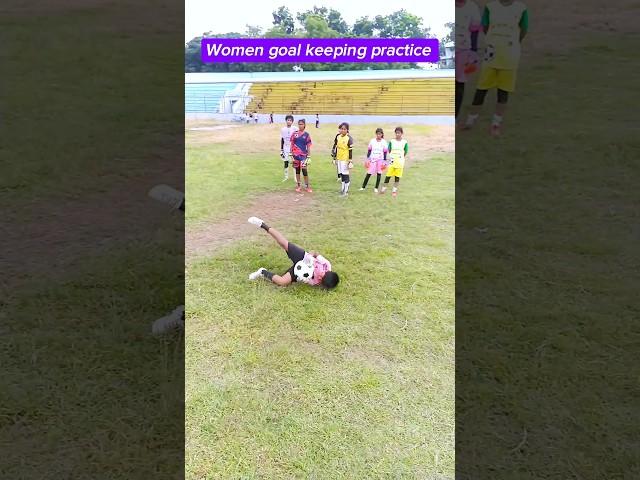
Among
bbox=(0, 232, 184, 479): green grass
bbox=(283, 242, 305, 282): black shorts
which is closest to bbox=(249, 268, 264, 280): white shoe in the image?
bbox=(283, 242, 305, 282): black shorts

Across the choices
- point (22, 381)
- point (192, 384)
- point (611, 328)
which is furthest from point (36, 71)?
point (611, 328)

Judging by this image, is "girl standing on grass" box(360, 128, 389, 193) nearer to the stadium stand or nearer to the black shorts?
the stadium stand

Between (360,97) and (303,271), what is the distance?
1.88 metres

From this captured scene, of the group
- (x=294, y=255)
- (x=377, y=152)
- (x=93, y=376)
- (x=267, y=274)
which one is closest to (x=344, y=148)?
(x=377, y=152)

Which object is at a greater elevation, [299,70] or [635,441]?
[299,70]

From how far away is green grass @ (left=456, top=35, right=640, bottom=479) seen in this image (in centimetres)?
204

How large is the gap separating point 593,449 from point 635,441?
0.75 ft

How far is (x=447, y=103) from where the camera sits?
349cm

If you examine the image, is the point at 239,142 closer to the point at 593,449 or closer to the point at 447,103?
the point at 447,103

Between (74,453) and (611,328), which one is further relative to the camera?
(611,328)

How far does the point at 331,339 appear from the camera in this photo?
2518mm

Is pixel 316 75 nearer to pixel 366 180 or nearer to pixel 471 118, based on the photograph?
pixel 366 180
